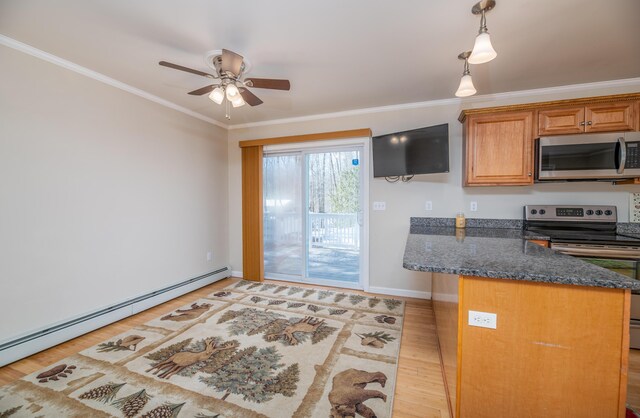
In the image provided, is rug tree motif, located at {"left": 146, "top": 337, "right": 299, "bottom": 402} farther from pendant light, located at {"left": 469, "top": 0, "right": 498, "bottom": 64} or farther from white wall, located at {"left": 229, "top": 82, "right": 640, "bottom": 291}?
pendant light, located at {"left": 469, "top": 0, "right": 498, "bottom": 64}

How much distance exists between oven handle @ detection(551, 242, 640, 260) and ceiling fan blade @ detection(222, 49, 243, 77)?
10.2 feet

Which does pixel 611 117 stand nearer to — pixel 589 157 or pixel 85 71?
pixel 589 157

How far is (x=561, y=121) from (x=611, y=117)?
37 centimetres

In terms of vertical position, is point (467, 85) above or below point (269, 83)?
below

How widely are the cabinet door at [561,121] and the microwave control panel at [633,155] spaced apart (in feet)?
1.21

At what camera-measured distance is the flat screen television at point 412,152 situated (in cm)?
289

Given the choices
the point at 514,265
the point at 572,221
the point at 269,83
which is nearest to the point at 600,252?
the point at 572,221

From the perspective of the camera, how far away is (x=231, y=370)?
→ 6.48 ft

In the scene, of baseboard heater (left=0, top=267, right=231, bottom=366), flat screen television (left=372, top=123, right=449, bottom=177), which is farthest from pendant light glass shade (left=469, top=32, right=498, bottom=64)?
baseboard heater (left=0, top=267, right=231, bottom=366)

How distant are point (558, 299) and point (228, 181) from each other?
4171 mm

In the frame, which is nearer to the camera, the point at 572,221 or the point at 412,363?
the point at 412,363

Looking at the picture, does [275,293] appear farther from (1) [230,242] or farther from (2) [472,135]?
(2) [472,135]

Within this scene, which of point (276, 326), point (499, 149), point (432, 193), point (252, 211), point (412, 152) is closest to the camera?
point (276, 326)

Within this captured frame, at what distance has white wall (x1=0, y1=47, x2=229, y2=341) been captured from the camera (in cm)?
207
